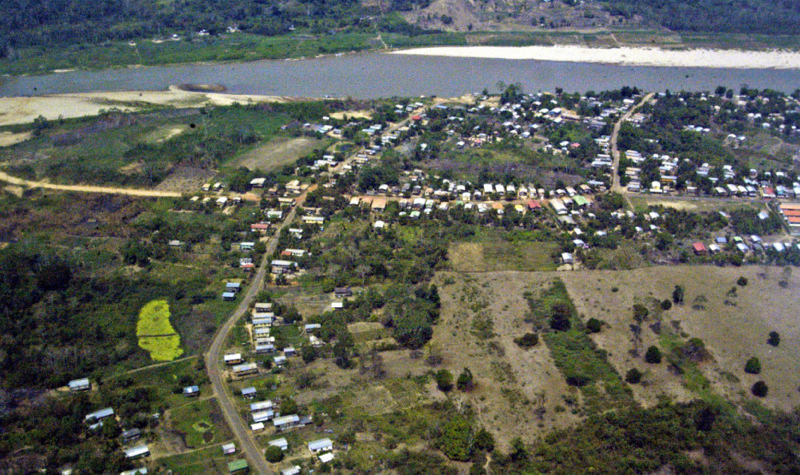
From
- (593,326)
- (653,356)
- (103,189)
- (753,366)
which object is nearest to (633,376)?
(653,356)

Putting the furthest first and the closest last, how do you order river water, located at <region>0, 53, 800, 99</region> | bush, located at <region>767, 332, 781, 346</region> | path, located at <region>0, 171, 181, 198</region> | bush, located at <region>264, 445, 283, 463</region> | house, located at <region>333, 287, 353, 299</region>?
river water, located at <region>0, 53, 800, 99</region>, path, located at <region>0, 171, 181, 198</region>, house, located at <region>333, 287, 353, 299</region>, bush, located at <region>767, 332, 781, 346</region>, bush, located at <region>264, 445, 283, 463</region>

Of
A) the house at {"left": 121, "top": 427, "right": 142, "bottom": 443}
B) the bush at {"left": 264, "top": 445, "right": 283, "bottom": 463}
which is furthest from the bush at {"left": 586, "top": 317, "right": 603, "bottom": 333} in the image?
the house at {"left": 121, "top": 427, "right": 142, "bottom": 443}

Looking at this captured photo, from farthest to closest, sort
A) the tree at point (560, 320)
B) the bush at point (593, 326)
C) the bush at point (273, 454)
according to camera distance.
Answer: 1. the tree at point (560, 320)
2. the bush at point (593, 326)
3. the bush at point (273, 454)

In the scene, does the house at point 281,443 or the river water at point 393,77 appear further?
the river water at point 393,77

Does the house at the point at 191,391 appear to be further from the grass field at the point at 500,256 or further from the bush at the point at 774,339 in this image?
the bush at the point at 774,339

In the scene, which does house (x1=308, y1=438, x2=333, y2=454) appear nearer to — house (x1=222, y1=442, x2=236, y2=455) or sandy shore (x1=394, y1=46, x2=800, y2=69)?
house (x1=222, y1=442, x2=236, y2=455)

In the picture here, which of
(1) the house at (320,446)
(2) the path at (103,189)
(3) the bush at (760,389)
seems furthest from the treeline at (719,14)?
(1) the house at (320,446)

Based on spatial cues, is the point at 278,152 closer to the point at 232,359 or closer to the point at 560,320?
the point at 232,359
